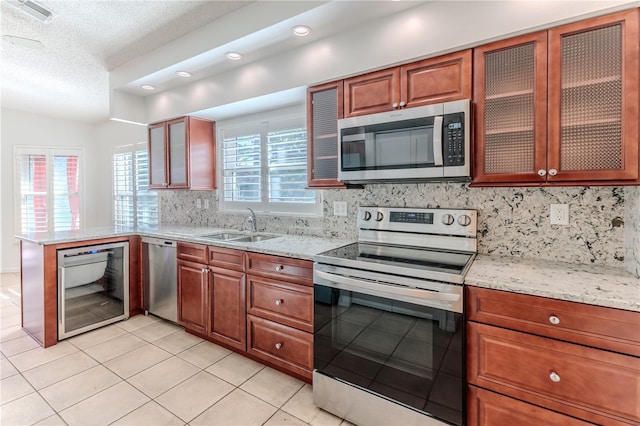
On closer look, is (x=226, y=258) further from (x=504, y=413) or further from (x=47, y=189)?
(x=47, y=189)

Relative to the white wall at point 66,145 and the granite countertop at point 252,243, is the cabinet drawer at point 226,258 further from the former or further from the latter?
the white wall at point 66,145

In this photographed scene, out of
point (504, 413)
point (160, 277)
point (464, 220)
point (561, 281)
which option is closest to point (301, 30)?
point (464, 220)

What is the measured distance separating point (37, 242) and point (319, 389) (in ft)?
8.94

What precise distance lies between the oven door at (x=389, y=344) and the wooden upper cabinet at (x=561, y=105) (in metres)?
0.83

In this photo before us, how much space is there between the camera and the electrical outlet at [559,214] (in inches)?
72.0

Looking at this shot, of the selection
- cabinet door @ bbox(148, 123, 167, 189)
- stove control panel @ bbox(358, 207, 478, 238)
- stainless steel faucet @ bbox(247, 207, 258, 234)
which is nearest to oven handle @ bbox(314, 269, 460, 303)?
stove control panel @ bbox(358, 207, 478, 238)

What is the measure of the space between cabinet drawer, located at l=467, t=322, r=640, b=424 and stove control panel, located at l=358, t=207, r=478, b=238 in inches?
30.2

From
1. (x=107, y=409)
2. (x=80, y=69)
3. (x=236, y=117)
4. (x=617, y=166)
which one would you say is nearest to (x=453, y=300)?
(x=617, y=166)

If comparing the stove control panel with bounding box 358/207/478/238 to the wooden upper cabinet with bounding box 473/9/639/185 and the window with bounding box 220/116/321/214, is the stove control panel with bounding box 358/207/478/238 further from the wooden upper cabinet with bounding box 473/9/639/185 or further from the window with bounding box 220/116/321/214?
the window with bounding box 220/116/321/214

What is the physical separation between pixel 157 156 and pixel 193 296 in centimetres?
192

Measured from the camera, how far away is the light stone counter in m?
1.26

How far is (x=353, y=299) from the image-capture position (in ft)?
5.97

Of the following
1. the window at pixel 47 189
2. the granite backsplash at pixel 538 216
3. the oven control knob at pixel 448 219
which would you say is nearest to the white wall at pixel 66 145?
the window at pixel 47 189

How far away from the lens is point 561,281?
57.3 inches
